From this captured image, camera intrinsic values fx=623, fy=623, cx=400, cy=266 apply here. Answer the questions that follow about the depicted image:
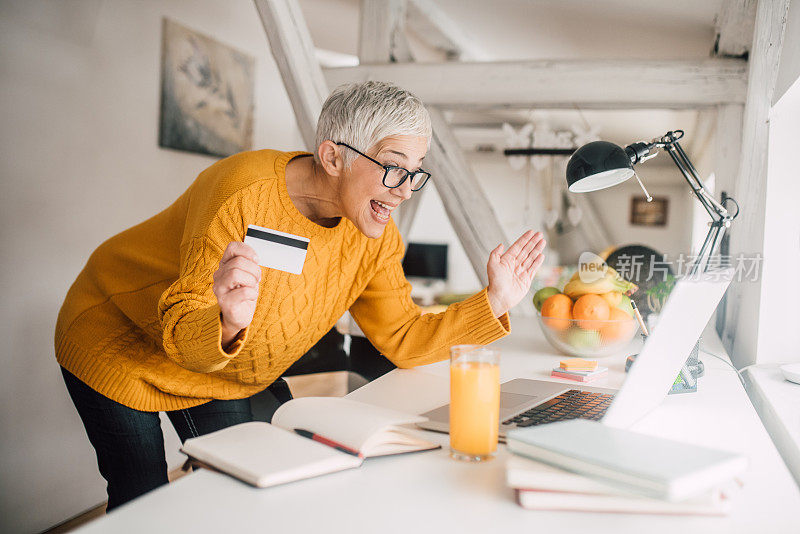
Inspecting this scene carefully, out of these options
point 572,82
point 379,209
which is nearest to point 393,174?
point 379,209

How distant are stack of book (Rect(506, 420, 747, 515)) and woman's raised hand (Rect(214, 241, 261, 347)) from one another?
1.59ft

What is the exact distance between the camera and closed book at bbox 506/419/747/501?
657 millimetres

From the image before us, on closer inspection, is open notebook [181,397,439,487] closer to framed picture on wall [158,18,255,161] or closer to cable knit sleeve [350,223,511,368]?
cable knit sleeve [350,223,511,368]

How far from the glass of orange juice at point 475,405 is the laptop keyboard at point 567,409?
0.16m

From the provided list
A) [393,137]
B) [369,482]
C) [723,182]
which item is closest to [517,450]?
→ [369,482]

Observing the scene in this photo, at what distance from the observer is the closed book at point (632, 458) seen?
2.16 ft

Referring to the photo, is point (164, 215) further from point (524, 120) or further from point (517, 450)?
point (524, 120)

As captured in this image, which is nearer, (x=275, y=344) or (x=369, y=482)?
(x=369, y=482)

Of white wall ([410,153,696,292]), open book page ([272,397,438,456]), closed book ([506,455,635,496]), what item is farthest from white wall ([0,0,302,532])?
white wall ([410,153,696,292])

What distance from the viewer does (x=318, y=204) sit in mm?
1411

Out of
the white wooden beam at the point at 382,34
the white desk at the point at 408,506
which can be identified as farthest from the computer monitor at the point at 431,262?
the white desk at the point at 408,506

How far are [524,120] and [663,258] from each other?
4.98 m

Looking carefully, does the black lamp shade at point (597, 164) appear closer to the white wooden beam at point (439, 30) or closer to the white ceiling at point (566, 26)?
the white ceiling at point (566, 26)

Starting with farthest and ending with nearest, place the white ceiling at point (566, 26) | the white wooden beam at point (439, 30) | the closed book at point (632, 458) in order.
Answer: the white wooden beam at point (439, 30), the white ceiling at point (566, 26), the closed book at point (632, 458)
